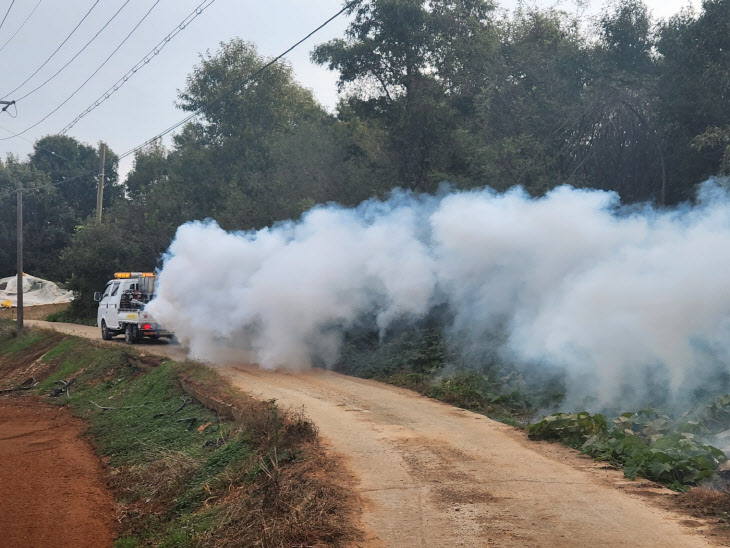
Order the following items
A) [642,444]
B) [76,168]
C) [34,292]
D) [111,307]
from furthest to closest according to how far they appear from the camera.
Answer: [76,168]
[34,292]
[111,307]
[642,444]

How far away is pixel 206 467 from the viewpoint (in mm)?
11008

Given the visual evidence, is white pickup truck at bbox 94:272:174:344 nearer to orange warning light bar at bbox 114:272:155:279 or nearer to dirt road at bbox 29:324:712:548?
orange warning light bar at bbox 114:272:155:279

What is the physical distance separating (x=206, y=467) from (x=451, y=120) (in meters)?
17.6

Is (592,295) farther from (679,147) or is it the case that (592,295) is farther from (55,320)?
(55,320)

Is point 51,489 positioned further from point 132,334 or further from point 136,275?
point 136,275

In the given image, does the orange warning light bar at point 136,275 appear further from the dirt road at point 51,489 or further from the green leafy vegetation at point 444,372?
the green leafy vegetation at point 444,372

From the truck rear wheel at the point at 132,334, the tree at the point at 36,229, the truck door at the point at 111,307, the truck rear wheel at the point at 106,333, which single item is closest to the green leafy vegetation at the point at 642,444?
the truck rear wheel at the point at 132,334

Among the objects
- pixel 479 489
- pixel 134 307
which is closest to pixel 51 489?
pixel 479 489

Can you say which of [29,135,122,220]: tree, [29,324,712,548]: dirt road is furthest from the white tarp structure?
[29,324,712,548]: dirt road

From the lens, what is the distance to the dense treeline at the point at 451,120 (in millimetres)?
18797

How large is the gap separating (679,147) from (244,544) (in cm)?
1549

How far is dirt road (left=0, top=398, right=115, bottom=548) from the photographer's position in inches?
411

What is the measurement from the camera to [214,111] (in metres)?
40.8

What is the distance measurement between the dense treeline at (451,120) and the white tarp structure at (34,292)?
12915mm
